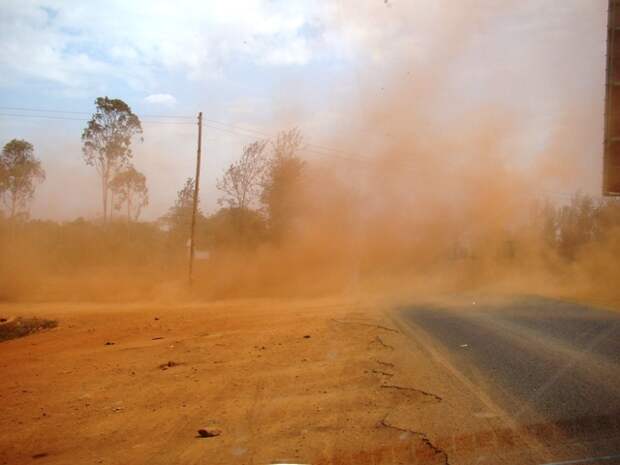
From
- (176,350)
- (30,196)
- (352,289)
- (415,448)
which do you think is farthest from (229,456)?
(30,196)

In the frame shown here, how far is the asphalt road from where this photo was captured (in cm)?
615

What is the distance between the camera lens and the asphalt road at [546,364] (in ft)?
20.2

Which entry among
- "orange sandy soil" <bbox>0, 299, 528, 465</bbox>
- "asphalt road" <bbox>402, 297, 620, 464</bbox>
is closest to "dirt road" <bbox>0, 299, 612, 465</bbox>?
"orange sandy soil" <bbox>0, 299, 528, 465</bbox>

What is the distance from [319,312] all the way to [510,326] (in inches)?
238

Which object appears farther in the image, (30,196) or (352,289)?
(30,196)

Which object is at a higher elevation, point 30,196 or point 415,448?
point 30,196

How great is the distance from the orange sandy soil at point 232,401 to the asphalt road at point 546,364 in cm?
72

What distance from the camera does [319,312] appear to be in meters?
18.0

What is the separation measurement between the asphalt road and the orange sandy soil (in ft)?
2.36

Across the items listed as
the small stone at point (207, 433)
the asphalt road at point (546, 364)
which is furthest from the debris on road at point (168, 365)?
the asphalt road at point (546, 364)

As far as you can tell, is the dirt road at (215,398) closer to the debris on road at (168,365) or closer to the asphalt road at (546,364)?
the debris on road at (168,365)

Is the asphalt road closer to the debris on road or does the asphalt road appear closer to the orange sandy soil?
the orange sandy soil

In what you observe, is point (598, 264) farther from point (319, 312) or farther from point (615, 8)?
point (615, 8)

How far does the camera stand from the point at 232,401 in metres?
7.57
